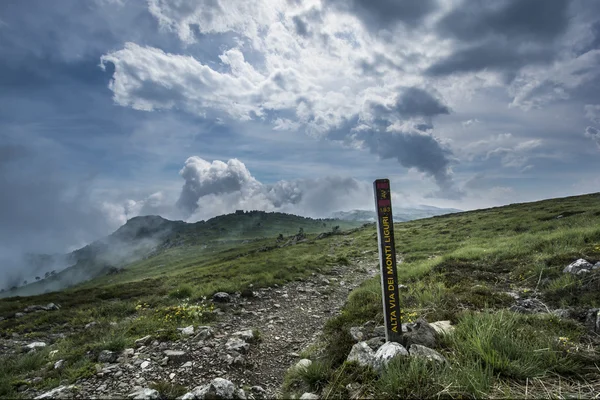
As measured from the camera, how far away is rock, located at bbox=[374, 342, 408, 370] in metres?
4.82

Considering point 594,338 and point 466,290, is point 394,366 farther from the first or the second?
point 466,290

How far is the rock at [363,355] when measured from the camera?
5.13 metres

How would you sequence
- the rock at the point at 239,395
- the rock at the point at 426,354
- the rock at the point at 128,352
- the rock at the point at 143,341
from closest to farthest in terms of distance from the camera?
the rock at the point at 426,354 → the rock at the point at 239,395 → the rock at the point at 128,352 → the rock at the point at 143,341

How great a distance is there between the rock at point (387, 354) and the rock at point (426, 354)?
15 centimetres

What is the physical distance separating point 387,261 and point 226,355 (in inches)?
186

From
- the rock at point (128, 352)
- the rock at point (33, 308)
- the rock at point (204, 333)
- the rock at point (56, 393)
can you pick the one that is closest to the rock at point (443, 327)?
the rock at point (204, 333)

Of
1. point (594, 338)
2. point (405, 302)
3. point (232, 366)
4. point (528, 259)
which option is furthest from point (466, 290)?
point (232, 366)

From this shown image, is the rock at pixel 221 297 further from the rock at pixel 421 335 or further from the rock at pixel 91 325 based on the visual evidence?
the rock at pixel 421 335

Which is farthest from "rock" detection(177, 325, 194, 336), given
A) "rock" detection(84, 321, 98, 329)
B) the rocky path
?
"rock" detection(84, 321, 98, 329)

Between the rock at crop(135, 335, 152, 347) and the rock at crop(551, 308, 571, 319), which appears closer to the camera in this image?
the rock at crop(551, 308, 571, 319)

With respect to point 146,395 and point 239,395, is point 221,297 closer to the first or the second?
point 146,395

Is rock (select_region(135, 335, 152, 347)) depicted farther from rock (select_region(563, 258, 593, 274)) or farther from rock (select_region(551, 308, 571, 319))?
rock (select_region(563, 258, 593, 274))

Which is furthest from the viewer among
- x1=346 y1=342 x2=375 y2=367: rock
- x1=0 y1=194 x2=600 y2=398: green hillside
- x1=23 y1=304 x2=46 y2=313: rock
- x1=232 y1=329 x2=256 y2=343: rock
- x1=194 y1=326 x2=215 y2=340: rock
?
x1=23 y1=304 x2=46 y2=313: rock

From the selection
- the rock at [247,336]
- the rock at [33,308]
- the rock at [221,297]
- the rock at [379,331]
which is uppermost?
the rock at [379,331]
